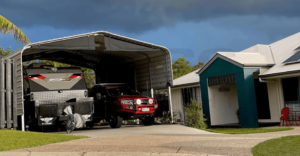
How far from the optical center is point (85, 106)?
1572 centimetres

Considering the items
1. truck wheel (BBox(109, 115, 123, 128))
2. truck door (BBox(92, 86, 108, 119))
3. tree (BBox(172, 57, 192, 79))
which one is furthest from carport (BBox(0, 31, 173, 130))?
tree (BBox(172, 57, 192, 79))

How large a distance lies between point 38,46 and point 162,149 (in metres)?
9.03

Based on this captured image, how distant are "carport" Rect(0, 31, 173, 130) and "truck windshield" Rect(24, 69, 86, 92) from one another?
1.07m

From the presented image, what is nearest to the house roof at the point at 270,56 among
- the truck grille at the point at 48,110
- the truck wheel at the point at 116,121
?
the truck wheel at the point at 116,121

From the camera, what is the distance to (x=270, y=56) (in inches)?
770

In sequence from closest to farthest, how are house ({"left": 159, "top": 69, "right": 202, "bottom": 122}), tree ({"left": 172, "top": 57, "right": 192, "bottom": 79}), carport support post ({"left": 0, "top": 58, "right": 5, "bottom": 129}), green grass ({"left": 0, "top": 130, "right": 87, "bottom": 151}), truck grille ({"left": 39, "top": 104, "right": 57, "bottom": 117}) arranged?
green grass ({"left": 0, "top": 130, "right": 87, "bottom": 151}), carport support post ({"left": 0, "top": 58, "right": 5, "bottom": 129}), truck grille ({"left": 39, "top": 104, "right": 57, "bottom": 117}), house ({"left": 159, "top": 69, "right": 202, "bottom": 122}), tree ({"left": 172, "top": 57, "right": 192, "bottom": 79})

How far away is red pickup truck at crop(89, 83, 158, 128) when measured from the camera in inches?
621

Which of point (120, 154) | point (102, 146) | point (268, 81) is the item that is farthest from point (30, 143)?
point (268, 81)

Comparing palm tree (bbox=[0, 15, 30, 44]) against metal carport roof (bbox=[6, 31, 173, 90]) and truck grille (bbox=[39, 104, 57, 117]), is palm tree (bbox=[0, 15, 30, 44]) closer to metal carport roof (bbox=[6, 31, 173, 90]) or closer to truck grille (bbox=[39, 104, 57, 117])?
metal carport roof (bbox=[6, 31, 173, 90])

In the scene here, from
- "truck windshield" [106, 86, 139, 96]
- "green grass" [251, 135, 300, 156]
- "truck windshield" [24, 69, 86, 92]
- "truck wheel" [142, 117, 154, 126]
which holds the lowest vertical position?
"green grass" [251, 135, 300, 156]

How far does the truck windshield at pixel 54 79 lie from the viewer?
16.0m

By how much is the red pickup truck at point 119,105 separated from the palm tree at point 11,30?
6.71 m

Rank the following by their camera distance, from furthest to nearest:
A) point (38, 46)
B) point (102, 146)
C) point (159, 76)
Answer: point (159, 76), point (38, 46), point (102, 146)

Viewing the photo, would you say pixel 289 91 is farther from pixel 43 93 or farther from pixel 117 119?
pixel 43 93
